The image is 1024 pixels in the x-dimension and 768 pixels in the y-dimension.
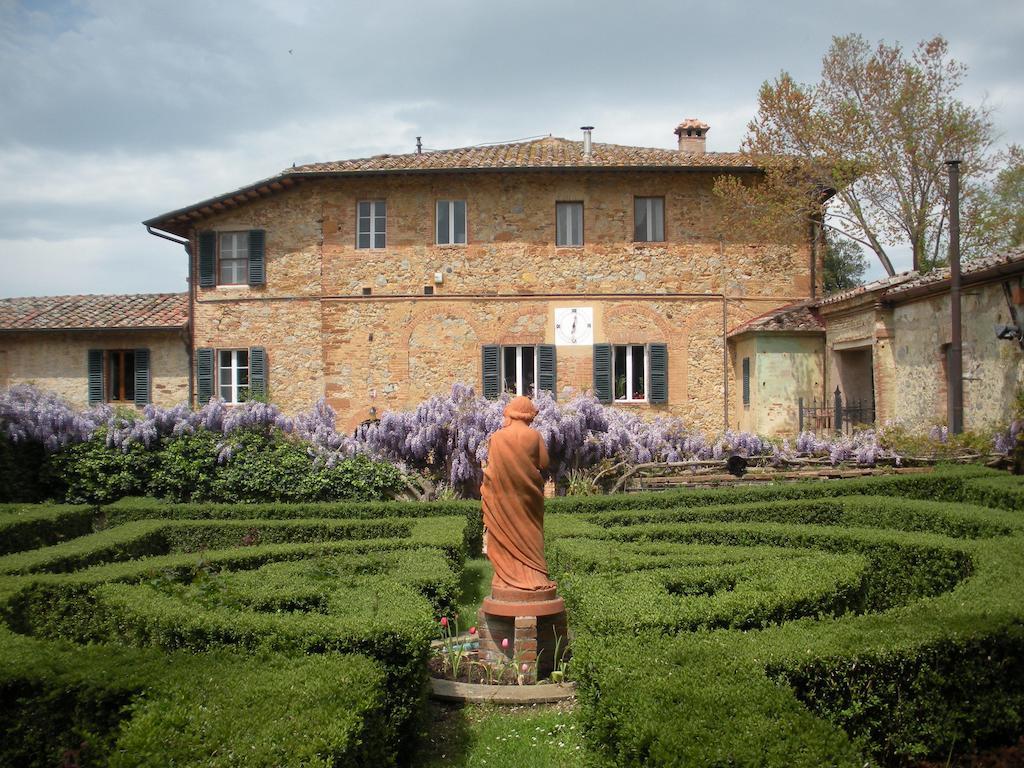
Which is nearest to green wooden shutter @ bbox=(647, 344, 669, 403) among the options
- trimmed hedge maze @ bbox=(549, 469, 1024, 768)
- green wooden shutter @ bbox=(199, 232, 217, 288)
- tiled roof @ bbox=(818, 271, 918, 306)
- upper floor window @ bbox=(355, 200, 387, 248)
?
tiled roof @ bbox=(818, 271, 918, 306)

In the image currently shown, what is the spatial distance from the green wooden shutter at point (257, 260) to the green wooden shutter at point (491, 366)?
5326mm

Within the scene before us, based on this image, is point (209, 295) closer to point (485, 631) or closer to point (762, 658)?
point (485, 631)

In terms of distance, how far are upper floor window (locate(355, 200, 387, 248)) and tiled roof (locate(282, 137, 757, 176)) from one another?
868 millimetres

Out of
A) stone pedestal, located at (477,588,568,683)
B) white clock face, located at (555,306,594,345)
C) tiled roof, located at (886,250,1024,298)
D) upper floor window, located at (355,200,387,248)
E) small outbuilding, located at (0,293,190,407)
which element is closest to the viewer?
stone pedestal, located at (477,588,568,683)

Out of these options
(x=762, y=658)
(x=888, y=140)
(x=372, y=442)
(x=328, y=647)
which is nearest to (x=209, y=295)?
(x=372, y=442)

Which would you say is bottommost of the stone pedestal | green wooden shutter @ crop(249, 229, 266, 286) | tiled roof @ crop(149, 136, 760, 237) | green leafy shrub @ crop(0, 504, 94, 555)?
the stone pedestal

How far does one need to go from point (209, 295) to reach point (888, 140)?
15643 mm

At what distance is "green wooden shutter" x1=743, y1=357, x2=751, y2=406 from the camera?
64.4ft

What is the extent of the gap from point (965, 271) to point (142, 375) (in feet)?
57.0

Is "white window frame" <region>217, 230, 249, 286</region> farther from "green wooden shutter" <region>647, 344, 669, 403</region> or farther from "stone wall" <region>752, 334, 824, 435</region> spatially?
"stone wall" <region>752, 334, 824, 435</region>

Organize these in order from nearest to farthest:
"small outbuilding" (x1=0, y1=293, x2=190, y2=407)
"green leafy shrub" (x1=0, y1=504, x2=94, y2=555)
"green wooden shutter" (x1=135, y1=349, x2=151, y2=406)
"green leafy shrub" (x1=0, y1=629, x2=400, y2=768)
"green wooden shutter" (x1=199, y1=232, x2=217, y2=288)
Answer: "green leafy shrub" (x1=0, y1=629, x2=400, y2=768) → "green leafy shrub" (x1=0, y1=504, x2=94, y2=555) → "green wooden shutter" (x1=199, y1=232, x2=217, y2=288) → "small outbuilding" (x1=0, y1=293, x2=190, y2=407) → "green wooden shutter" (x1=135, y1=349, x2=151, y2=406)

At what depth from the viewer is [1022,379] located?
12.9 meters

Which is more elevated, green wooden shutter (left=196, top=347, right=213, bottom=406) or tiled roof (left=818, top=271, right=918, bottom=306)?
tiled roof (left=818, top=271, right=918, bottom=306)

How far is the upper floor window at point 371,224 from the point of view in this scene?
68.8 feet
